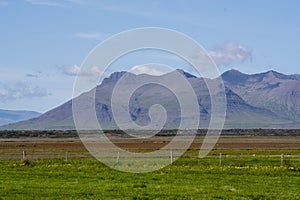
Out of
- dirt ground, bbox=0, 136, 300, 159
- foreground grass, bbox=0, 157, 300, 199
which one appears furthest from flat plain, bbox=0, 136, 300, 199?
dirt ground, bbox=0, 136, 300, 159

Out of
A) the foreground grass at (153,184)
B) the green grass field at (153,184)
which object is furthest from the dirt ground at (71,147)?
the foreground grass at (153,184)

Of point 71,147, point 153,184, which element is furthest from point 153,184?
point 71,147

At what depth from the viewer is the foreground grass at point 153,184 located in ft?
98.9

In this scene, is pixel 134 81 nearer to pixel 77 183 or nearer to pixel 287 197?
pixel 77 183

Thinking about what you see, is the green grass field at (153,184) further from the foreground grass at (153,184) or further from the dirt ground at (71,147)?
the dirt ground at (71,147)

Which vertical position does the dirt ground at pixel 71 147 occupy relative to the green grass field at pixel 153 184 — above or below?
above

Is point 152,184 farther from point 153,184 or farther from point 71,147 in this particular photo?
point 71,147

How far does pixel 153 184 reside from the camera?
35750 millimetres

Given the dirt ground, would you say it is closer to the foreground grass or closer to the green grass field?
the green grass field

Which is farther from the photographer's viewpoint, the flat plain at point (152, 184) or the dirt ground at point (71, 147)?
the dirt ground at point (71, 147)

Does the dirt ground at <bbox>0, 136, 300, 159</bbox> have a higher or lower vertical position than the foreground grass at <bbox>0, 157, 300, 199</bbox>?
higher

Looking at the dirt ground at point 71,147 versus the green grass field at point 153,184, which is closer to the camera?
the green grass field at point 153,184

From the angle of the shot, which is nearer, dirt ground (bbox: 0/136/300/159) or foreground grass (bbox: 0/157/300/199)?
foreground grass (bbox: 0/157/300/199)

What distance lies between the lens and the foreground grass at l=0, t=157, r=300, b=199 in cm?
3016
